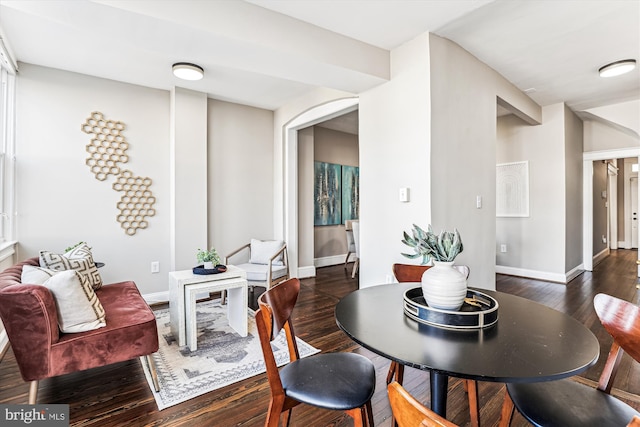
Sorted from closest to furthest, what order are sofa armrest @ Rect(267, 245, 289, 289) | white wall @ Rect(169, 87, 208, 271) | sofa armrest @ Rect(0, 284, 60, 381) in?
sofa armrest @ Rect(0, 284, 60, 381), sofa armrest @ Rect(267, 245, 289, 289), white wall @ Rect(169, 87, 208, 271)

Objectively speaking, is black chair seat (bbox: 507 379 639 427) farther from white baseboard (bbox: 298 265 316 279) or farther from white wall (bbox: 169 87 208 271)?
white baseboard (bbox: 298 265 316 279)

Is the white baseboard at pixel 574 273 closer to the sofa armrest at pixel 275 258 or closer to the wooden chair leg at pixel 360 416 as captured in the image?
the sofa armrest at pixel 275 258

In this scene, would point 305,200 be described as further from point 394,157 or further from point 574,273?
point 574,273

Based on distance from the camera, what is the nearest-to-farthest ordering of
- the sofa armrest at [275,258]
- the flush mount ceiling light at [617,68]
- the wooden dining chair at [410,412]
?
the wooden dining chair at [410,412]
the flush mount ceiling light at [617,68]
the sofa armrest at [275,258]

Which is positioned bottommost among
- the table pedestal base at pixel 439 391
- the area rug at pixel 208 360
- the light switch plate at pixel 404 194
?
the area rug at pixel 208 360

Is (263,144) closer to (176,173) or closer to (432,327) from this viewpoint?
(176,173)

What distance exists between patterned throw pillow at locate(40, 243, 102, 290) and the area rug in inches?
30.1

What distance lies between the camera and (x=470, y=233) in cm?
311

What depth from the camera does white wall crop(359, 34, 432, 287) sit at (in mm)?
2680

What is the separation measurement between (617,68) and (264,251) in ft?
14.8

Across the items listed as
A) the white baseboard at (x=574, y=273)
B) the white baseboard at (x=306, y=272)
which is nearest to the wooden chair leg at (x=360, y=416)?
the white baseboard at (x=306, y=272)

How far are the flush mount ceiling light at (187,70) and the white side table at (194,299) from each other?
2.01 metres

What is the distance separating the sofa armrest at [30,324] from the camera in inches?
62.5

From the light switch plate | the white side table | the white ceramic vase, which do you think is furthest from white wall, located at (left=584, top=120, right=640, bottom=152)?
the white side table
